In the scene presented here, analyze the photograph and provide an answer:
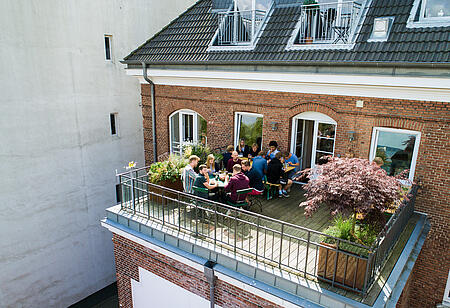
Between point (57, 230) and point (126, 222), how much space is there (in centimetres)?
699

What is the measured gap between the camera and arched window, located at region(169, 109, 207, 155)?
41.3 ft

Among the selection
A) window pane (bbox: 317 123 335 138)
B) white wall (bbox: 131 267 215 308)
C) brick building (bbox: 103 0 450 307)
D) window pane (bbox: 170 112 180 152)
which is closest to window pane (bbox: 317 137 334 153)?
brick building (bbox: 103 0 450 307)

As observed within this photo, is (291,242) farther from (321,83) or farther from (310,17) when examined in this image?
(310,17)

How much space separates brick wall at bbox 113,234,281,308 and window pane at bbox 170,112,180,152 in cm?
493

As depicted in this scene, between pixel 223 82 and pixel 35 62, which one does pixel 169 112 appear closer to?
pixel 223 82

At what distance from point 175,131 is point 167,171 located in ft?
13.8

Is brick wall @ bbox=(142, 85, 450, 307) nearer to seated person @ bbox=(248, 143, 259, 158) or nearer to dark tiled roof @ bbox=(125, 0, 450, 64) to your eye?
seated person @ bbox=(248, 143, 259, 158)

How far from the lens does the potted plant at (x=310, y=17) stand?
31.8 ft

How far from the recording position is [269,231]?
7922 mm

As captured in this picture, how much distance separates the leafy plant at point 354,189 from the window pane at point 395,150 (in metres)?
2.79

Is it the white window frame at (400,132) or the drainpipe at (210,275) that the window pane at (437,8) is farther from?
the drainpipe at (210,275)

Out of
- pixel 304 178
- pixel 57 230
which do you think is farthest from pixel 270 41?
pixel 57 230

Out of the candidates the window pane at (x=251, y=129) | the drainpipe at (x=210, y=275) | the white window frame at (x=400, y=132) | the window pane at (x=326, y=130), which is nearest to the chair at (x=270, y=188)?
the window pane at (x=251, y=129)

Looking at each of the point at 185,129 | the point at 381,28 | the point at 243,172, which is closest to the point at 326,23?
the point at 381,28
